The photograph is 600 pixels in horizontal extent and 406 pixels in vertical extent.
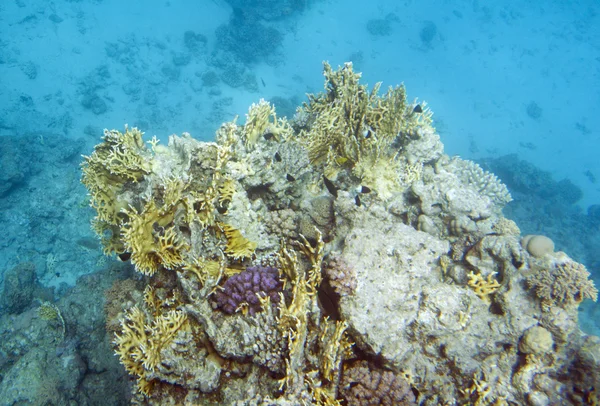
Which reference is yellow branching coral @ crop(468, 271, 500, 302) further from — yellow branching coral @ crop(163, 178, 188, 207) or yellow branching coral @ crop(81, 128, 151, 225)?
yellow branching coral @ crop(81, 128, 151, 225)

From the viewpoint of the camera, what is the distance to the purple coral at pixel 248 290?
404 cm

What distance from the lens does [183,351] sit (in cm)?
394

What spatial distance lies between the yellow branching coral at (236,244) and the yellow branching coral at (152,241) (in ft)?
2.06

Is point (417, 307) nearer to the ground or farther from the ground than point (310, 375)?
farther from the ground

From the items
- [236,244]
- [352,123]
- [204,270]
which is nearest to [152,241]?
[204,270]

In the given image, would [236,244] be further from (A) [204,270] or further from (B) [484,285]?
(B) [484,285]

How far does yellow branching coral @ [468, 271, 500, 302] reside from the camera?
484 cm

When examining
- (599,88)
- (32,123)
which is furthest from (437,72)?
(32,123)

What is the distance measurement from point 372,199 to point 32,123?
24.1 m

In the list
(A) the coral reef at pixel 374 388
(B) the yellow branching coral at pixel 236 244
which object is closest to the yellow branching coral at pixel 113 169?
(B) the yellow branching coral at pixel 236 244

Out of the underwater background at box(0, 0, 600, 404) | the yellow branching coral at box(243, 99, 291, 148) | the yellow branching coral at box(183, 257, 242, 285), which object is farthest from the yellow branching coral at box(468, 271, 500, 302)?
the underwater background at box(0, 0, 600, 404)

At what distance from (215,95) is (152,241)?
71.2 feet

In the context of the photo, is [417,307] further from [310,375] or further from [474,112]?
[474,112]

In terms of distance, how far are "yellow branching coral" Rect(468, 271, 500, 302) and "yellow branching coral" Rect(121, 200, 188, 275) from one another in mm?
4345
